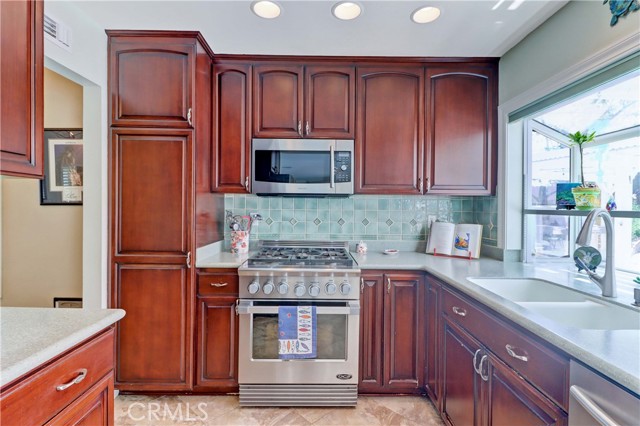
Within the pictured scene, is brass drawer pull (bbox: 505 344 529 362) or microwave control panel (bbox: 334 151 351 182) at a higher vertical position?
microwave control panel (bbox: 334 151 351 182)

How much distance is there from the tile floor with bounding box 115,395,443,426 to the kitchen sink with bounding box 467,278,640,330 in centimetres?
94

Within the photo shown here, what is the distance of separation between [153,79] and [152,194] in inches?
30.3

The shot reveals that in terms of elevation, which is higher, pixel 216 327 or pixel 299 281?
pixel 299 281

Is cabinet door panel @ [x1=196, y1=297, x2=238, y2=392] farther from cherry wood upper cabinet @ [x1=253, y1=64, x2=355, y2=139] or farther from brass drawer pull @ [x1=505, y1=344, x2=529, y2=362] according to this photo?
brass drawer pull @ [x1=505, y1=344, x2=529, y2=362]

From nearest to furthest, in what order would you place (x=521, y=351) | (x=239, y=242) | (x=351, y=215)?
(x=521, y=351) < (x=239, y=242) < (x=351, y=215)

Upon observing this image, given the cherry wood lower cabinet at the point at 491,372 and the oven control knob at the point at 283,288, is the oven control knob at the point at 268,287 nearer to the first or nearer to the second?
the oven control knob at the point at 283,288

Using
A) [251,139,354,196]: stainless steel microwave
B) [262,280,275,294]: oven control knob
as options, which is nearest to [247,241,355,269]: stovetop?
[262,280,275,294]: oven control knob

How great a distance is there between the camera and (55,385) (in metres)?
0.86

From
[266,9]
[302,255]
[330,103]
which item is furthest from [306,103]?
[302,255]

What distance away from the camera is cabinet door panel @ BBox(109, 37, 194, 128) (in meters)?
2.03

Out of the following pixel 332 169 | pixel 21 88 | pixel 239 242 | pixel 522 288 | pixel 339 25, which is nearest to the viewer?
pixel 21 88

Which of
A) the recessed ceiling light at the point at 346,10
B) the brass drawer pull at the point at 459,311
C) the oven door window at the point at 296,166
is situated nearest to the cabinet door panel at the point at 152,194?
the oven door window at the point at 296,166

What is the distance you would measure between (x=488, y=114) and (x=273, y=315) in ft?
7.18

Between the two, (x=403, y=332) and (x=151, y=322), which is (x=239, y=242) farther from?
(x=403, y=332)
